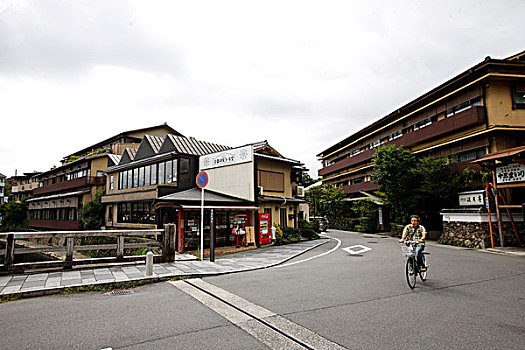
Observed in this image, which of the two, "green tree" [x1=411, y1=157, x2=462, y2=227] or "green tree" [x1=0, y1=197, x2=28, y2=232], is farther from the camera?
"green tree" [x1=0, y1=197, x2=28, y2=232]

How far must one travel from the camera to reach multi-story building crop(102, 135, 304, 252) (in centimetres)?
1684

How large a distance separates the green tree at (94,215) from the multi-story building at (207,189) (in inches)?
168

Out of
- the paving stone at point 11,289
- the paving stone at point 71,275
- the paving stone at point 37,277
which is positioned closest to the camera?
the paving stone at point 11,289

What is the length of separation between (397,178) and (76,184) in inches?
1299

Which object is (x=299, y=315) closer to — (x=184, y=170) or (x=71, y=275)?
(x=71, y=275)

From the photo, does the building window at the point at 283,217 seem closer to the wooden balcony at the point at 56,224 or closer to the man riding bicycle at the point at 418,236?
the man riding bicycle at the point at 418,236

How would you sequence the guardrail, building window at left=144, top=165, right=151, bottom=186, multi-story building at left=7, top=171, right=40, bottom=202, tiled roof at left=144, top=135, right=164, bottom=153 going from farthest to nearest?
multi-story building at left=7, top=171, right=40, bottom=202
tiled roof at left=144, top=135, right=164, bottom=153
building window at left=144, top=165, right=151, bottom=186
the guardrail

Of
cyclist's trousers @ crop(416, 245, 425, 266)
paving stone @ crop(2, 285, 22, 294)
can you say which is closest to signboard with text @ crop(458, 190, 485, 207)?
cyclist's trousers @ crop(416, 245, 425, 266)

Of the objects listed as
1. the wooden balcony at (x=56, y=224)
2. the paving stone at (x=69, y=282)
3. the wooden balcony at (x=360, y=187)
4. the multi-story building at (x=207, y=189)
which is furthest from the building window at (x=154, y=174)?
the wooden balcony at (x=360, y=187)

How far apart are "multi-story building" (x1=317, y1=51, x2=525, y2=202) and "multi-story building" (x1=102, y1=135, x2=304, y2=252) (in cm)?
1159

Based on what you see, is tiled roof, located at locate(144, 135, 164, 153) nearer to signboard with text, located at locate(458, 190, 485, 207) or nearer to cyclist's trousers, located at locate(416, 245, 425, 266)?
cyclist's trousers, located at locate(416, 245, 425, 266)

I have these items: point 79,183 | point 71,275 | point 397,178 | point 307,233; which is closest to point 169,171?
point 307,233

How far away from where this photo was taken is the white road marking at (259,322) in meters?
4.46

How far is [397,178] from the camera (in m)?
24.7
